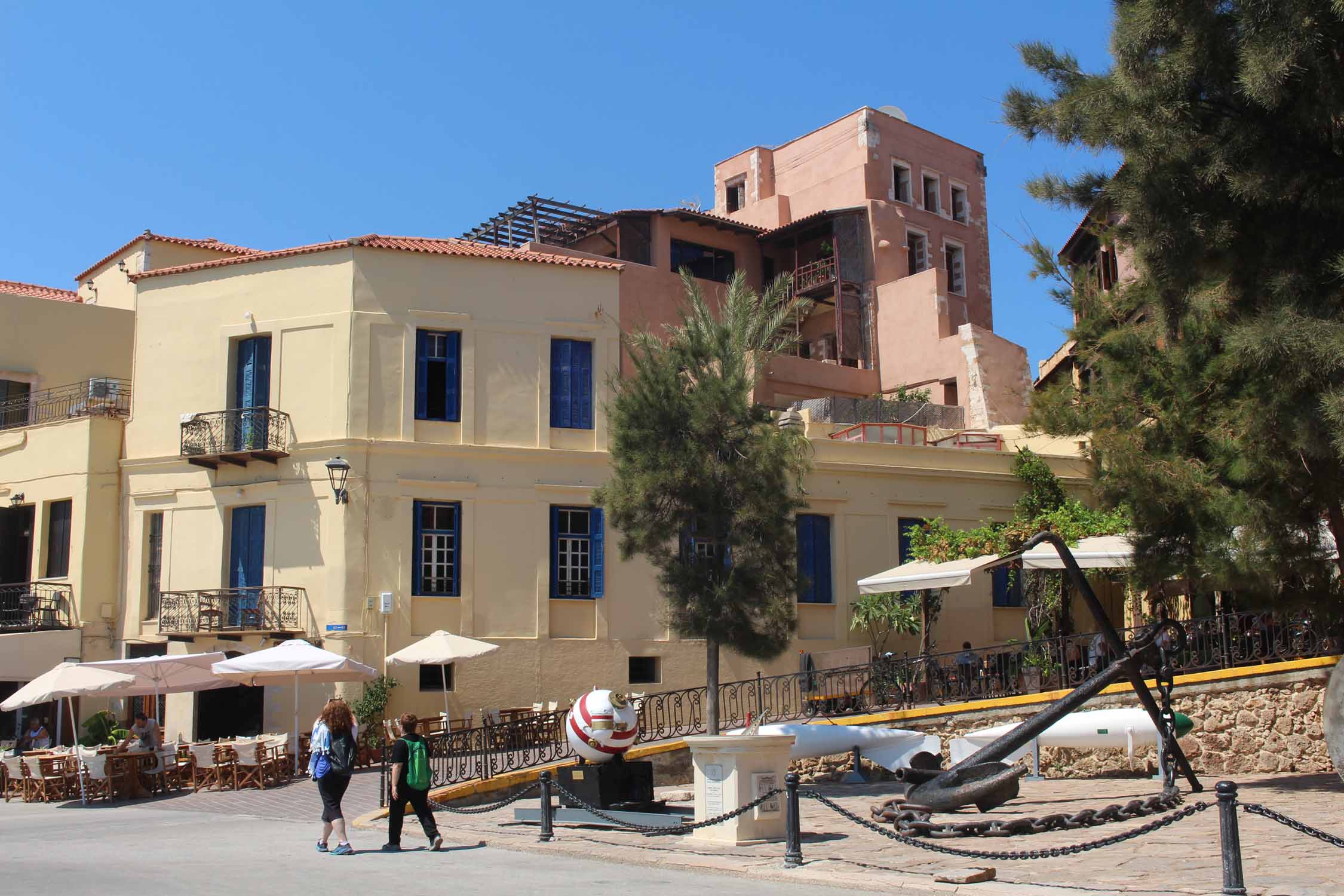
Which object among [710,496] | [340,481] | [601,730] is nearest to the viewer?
[601,730]

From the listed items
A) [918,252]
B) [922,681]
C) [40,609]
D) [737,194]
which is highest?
[737,194]

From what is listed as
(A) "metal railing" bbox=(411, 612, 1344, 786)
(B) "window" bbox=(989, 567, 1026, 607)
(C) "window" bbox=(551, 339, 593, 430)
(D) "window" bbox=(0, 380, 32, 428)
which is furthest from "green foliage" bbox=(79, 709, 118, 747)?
(B) "window" bbox=(989, 567, 1026, 607)

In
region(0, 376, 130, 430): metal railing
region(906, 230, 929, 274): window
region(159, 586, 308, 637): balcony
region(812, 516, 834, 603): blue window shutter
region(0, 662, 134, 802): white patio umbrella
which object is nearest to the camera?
region(0, 662, 134, 802): white patio umbrella

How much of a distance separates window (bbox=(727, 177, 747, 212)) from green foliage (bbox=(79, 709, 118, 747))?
28811mm

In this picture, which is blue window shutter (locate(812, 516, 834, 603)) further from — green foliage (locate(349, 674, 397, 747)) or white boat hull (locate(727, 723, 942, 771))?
green foliage (locate(349, 674, 397, 747))

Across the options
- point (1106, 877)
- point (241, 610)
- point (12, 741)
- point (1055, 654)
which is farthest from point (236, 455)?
point (1106, 877)

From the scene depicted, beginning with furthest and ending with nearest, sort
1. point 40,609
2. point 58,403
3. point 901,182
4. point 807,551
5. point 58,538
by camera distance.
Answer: point 901,182
point 58,403
point 807,551
point 58,538
point 40,609

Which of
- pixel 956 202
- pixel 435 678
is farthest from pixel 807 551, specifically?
pixel 956 202

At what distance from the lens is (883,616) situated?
83.0 feet

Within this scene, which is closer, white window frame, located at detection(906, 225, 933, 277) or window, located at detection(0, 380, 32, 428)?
window, located at detection(0, 380, 32, 428)

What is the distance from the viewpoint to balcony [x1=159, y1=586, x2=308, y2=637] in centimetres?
2298

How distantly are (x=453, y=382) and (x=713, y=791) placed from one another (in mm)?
13203

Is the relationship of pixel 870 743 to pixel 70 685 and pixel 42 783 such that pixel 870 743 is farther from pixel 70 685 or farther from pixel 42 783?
pixel 42 783

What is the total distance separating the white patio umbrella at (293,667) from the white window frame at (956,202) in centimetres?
2955
